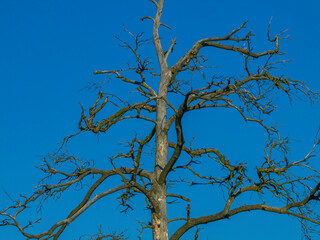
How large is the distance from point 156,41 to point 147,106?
4.91 feet

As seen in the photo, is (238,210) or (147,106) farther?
(147,106)

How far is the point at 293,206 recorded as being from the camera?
10.8 m

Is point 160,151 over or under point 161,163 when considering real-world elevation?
over

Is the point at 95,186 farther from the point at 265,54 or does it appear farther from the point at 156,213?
the point at 265,54

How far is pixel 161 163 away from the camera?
37.8 feet

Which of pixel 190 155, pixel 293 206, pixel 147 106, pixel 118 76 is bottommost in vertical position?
pixel 293 206

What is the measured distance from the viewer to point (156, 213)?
11.1 meters

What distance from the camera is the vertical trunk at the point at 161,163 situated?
11117 mm

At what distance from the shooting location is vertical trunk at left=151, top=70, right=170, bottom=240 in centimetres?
1112

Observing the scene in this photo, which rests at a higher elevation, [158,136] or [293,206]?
[158,136]

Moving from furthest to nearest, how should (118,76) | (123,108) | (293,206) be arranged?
(118,76) < (123,108) < (293,206)

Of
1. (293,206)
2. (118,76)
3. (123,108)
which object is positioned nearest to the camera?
(293,206)

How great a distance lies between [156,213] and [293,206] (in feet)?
8.36

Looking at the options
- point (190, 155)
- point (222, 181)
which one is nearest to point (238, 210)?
point (222, 181)
